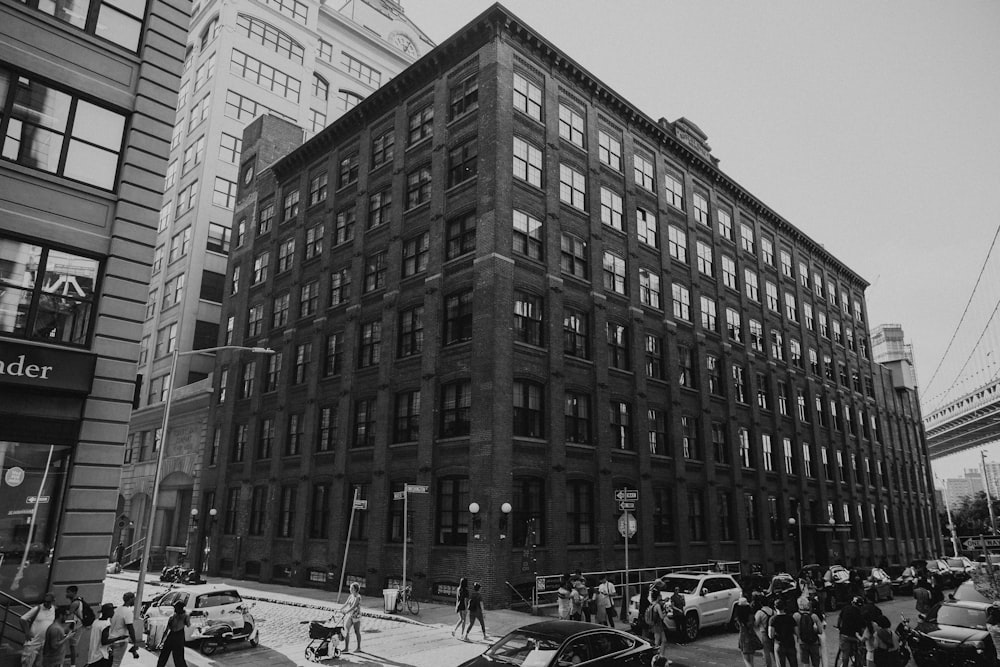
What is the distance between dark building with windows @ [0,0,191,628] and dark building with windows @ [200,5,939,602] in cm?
1366

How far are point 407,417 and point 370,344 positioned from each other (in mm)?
5256

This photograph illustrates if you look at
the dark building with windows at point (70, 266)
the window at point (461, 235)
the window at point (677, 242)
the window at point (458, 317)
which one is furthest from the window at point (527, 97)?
the dark building with windows at point (70, 266)

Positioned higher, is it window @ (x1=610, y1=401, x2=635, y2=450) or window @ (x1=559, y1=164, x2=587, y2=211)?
window @ (x1=559, y1=164, x2=587, y2=211)

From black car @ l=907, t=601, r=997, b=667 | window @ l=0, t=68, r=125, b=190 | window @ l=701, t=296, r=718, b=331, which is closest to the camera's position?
window @ l=0, t=68, r=125, b=190

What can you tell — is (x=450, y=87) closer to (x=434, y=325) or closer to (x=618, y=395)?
(x=434, y=325)

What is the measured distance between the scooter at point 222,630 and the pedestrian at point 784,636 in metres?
13.6

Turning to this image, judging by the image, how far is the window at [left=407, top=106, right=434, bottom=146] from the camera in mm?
32906

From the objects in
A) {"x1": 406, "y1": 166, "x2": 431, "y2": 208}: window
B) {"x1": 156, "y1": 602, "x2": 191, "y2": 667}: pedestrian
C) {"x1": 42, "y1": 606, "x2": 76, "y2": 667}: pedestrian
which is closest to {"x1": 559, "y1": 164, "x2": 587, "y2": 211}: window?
{"x1": 406, "y1": 166, "x2": 431, "y2": 208}: window

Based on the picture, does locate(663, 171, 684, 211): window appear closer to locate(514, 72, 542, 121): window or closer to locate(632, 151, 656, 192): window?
locate(632, 151, 656, 192): window

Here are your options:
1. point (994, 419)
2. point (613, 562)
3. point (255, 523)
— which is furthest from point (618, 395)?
point (994, 419)

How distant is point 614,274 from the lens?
3362cm

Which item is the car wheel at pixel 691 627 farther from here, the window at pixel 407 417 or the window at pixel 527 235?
the window at pixel 527 235

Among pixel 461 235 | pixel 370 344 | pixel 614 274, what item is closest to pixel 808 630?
pixel 461 235

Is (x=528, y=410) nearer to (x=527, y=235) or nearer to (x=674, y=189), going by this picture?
(x=527, y=235)
